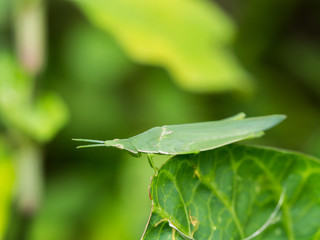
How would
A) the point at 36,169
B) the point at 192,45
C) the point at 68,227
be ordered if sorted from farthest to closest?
the point at 68,227 < the point at 192,45 < the point at 36,169

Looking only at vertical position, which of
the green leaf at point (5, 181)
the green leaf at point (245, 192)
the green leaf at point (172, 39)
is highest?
the green leaf at point (172, 39)

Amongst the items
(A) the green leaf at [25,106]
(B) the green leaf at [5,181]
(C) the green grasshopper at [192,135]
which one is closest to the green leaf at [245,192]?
(C) the green grasshopper at [192,135]

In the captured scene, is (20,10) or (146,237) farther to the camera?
(20,10)

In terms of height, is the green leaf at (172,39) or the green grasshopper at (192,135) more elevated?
the green leaf at (172,39)

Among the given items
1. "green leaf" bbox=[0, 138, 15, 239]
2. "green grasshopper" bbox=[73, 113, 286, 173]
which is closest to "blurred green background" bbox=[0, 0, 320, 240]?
"green leaf" bbox=[0, 138, 15, 239]

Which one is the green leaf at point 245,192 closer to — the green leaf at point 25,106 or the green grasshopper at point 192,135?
the green grasshopper at point 192,135

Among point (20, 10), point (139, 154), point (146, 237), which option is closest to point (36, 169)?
point (20, 10)

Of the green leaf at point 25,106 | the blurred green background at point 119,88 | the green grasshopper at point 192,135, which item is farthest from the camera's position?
the blurred green background at point 119,88

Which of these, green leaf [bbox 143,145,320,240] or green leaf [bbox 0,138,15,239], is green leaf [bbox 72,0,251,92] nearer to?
green leaf [bbox 0,138,15,239]

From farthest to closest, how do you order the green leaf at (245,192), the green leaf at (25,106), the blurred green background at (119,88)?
the blurred green background at (119,88)
the green leaf at (25,106)
the green leaf at (245,192)

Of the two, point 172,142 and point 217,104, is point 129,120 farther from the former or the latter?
point 172,142
